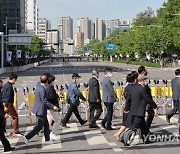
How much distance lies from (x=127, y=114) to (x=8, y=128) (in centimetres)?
517

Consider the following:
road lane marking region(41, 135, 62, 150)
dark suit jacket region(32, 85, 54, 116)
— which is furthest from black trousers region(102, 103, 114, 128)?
dark suit jacket region(32, 85, 54, 116)

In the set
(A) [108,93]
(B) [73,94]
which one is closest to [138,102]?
(A) [108,93]

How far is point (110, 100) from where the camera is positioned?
530 inches

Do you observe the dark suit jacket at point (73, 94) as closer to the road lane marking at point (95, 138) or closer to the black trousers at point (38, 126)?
the road lane marking at point (95, 138)

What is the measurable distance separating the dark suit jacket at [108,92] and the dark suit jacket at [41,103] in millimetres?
2519

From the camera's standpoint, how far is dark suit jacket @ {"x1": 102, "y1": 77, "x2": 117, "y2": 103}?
13.4 meters

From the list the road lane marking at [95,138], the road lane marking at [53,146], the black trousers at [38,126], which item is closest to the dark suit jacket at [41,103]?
the black trousers at [38,126]

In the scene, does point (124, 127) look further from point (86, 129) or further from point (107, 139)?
point (86, 129)

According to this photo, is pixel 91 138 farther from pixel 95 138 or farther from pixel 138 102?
pixel 138 102

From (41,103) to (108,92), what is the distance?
2.79 m

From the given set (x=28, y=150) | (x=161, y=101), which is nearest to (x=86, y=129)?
(x=28, y=150)

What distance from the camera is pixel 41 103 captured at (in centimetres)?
1130

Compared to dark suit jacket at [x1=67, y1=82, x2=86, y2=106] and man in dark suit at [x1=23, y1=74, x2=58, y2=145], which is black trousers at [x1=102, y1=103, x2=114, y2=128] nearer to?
dark suit jacket at [x1=67, y1=82, x2=86, y2=106]

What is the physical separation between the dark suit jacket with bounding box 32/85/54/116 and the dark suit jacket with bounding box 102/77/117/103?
8.26 feet
